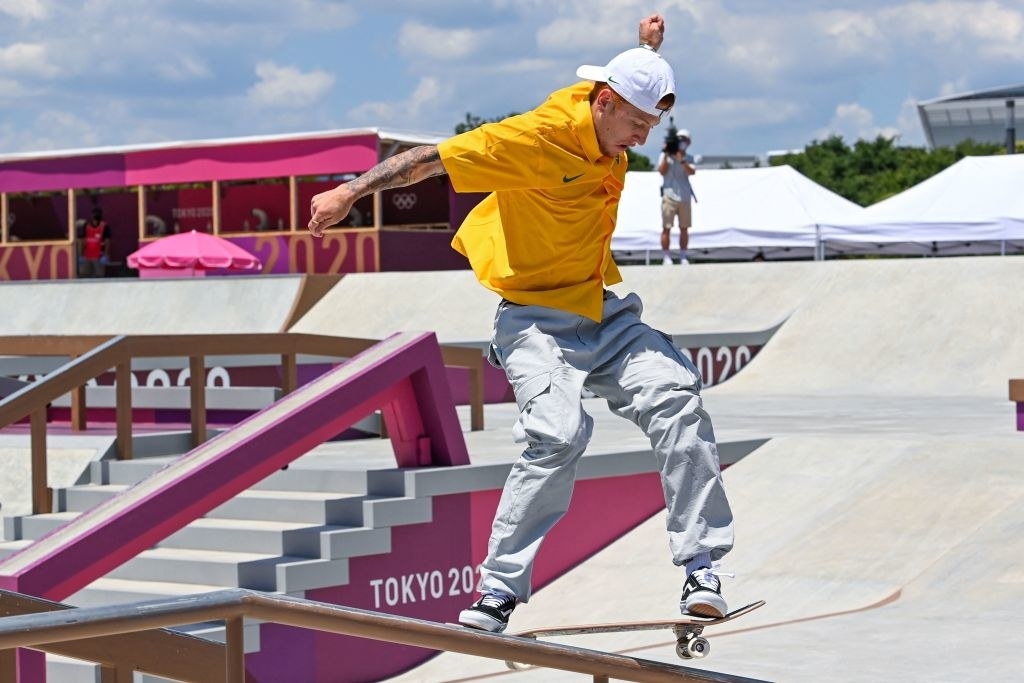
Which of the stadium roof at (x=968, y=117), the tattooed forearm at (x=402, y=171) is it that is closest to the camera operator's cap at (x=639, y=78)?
the tattooed forearm at (x=402, y=171)

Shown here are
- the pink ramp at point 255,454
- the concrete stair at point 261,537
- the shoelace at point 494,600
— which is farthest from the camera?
the concrete stair at point 261,537

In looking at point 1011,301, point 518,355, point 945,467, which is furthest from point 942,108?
point 518,355

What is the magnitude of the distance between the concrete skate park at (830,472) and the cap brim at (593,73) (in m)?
1.69

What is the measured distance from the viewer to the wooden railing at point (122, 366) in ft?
30.3

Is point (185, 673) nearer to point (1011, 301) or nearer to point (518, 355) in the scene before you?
point (518, 355)

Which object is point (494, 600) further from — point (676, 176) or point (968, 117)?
point (968, 117)

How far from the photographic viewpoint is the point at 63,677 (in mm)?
7426

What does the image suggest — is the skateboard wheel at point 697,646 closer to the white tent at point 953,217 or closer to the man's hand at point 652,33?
the man's hand at point 652,33

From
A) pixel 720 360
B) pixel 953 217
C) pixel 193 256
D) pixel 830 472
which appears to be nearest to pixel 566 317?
pixel 830 472

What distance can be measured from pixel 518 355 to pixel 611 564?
5166mm

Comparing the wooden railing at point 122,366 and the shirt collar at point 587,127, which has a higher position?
the shirt collar at point 587,127

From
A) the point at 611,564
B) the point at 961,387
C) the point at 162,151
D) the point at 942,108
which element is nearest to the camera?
the point at 611,564

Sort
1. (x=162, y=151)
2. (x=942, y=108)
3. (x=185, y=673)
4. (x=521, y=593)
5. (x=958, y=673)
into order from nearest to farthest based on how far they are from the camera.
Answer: (x=185, y=673) → (x=521, y=593) → (x=958, y=673) → (x=162, y=151) → (x=942, y=108)

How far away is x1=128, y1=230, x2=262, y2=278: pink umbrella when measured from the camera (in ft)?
86.0
